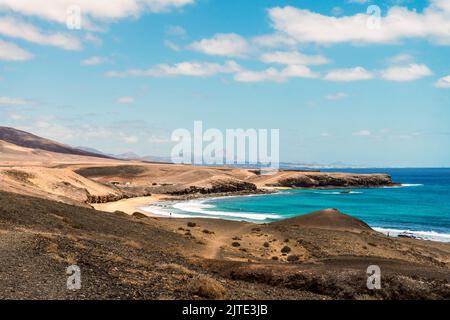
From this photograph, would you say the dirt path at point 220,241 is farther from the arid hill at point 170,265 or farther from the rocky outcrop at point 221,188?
the rocky outcrop at point 221,188

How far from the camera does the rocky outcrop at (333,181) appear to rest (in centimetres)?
16950

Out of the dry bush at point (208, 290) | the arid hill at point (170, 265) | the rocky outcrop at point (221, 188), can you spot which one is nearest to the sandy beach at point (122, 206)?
the rocky outcrop at point (221, 188)

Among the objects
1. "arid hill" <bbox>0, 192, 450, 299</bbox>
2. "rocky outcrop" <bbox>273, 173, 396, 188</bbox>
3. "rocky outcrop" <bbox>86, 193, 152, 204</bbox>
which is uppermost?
"arid hill" <bbox>0, 192, 450, 299</bbox>

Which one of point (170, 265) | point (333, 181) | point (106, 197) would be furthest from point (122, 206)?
point (333, 181)

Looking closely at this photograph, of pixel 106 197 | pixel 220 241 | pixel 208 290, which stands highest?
pixel 208 290

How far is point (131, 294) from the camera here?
51.9 ft

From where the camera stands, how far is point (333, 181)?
575ft

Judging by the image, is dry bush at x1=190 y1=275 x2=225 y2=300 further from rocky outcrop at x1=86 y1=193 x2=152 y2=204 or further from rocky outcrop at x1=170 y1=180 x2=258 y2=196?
rocky outcrop at x1=170 y1=180 x2=258 y2=196

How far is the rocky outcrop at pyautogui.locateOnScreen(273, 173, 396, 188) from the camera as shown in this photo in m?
170

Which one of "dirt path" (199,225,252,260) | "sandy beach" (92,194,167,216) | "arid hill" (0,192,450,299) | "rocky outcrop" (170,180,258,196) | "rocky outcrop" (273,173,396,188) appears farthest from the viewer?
"rocky outcrop" (273,173,396,188)

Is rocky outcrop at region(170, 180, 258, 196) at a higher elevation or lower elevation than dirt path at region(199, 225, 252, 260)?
lower

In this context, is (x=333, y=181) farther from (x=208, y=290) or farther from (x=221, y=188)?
(x=208, y=290)

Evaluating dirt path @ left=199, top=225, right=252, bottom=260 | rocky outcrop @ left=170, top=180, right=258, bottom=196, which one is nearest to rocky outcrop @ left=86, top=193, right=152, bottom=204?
rocky outcrop @ left=170, top=180, right=258, bottom=196
